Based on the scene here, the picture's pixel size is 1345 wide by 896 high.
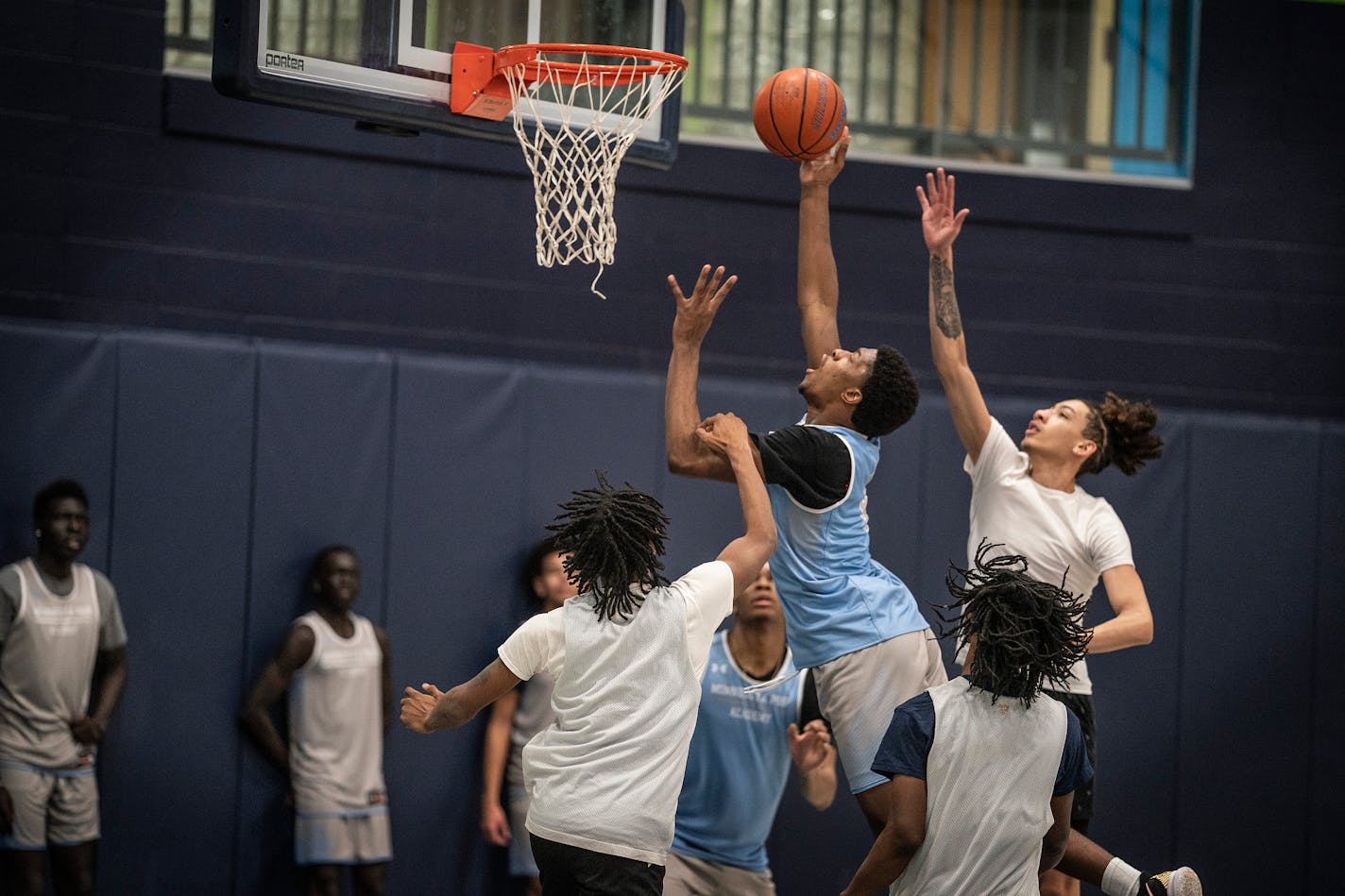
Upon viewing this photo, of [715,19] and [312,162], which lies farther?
[715,19]

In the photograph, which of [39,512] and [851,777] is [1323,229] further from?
[39,512]

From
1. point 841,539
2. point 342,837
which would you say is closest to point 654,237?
point 342,837

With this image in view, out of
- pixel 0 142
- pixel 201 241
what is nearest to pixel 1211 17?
pixel 201 241

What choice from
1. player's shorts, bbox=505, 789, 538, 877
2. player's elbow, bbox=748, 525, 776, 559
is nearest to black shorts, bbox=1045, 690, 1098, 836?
player's elbow, bbox=748, 525, 776, 559

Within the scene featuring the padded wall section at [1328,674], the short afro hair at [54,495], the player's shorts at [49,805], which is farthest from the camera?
the padded wall section at [1328,674]

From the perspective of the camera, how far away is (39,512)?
589 cm

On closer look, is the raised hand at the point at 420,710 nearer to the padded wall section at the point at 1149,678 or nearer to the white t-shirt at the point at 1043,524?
the white t-shirt at the point at 1043,524

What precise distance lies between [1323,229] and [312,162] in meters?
4.92

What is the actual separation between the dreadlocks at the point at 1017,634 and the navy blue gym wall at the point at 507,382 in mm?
3269

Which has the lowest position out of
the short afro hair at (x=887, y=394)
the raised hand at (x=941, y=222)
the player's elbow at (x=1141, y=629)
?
the player's elbow at (x=1141, y=629)

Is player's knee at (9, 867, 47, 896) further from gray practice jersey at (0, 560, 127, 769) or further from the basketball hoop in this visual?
the basketball hoop

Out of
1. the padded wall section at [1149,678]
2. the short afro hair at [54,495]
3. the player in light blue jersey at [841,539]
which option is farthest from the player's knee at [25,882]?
the padded wall section at [1149,678]

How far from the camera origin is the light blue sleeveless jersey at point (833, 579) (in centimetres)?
427

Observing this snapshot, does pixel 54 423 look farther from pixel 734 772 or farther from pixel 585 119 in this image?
pixel 734 772
